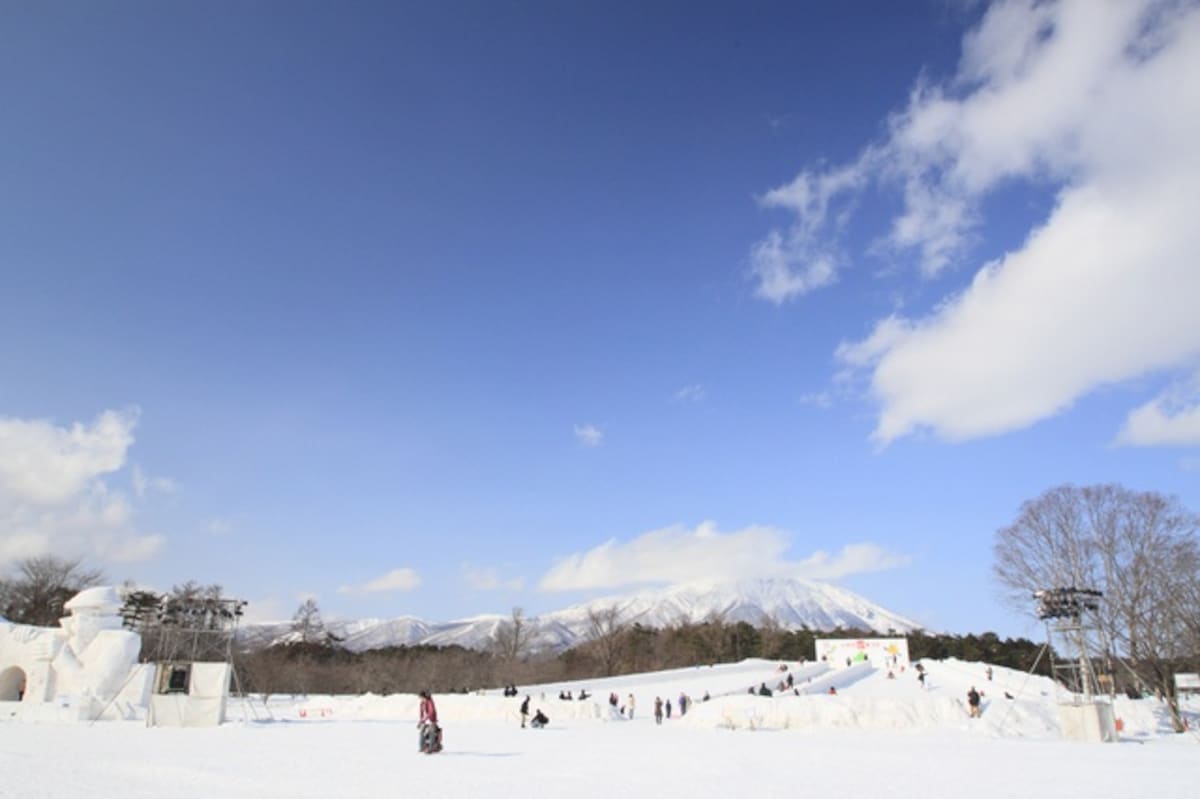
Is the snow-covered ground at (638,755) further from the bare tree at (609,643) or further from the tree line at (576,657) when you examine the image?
the bare tree at (609,643)

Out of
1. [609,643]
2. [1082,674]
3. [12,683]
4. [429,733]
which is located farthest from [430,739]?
[609,643]

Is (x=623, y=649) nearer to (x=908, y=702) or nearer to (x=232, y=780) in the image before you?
(x=908, y=702)

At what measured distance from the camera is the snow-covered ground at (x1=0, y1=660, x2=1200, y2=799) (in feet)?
36.2

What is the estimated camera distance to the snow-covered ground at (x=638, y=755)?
36.2 feet

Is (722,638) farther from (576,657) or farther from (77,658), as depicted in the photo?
(77,658)

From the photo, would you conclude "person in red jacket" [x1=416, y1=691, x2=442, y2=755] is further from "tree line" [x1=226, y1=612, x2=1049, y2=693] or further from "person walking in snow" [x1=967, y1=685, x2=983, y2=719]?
"tree line" [x1=226, y1=612, x2=1049, y2=693]

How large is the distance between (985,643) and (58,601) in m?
84.0

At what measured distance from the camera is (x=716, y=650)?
245 feet

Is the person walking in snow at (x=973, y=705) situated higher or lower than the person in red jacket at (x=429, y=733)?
lower

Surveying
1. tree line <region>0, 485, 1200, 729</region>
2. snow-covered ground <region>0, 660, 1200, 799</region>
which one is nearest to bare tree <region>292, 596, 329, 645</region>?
tree line <region>0, 485, 1200, 729</region>

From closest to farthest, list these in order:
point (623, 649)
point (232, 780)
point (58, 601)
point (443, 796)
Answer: point (443, 796)
point (232, 780)
point (58, 601)
point (623, 649)

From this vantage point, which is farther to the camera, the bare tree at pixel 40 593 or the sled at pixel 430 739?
the bare tree at pixel 40 593

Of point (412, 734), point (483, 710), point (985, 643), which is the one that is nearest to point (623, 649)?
point (985, 643)

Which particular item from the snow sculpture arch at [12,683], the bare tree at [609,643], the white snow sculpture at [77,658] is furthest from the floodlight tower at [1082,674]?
the bare tree at [609,643]
